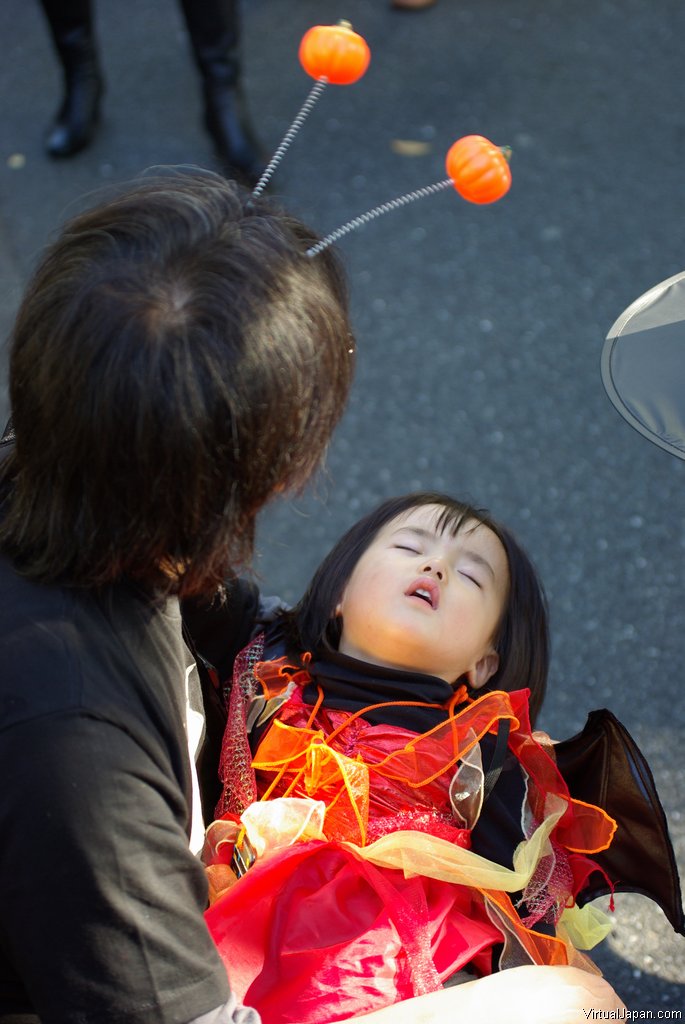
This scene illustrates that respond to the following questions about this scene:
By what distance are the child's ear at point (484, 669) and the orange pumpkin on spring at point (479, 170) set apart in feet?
2.34

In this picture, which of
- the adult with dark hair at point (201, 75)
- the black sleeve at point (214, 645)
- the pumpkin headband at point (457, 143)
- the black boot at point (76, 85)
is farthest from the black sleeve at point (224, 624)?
the black boot at point (76, 85)

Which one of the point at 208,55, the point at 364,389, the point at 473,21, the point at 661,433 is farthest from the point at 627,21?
the point at 661,433

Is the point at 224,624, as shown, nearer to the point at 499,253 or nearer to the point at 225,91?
the point at 499,253

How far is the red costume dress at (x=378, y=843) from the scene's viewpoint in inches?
49.6

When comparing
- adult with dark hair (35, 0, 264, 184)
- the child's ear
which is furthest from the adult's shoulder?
adult with dark hair (35, 0, 264, 184)

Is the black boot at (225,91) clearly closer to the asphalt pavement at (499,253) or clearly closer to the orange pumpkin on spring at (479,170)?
the asphalt pavement at (499,253)

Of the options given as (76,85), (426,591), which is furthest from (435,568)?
(76,85)

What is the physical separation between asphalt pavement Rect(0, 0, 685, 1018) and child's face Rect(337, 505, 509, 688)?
0.45m

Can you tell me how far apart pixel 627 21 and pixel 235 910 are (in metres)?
3.17

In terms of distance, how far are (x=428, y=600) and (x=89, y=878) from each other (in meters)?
0.75

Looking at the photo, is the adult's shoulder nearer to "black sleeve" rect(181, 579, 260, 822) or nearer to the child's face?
"black sleeve" rect(181, 579, 260, 822)

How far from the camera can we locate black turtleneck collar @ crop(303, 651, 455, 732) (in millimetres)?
1490

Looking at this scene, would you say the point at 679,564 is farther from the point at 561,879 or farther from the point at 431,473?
the point at 561,879

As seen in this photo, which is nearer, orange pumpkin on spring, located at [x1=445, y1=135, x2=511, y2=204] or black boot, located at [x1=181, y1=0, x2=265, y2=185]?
orange pumpkin on spring, located at [x1=445, y1=135, x2=511, y2=204]
